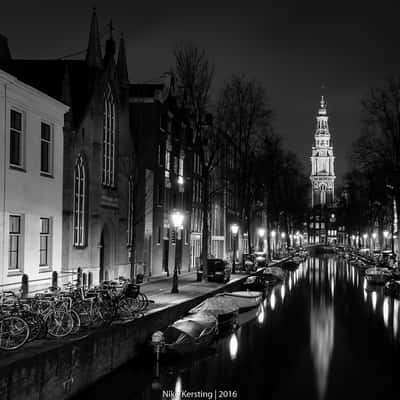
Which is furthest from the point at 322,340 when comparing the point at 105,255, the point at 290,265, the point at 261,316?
the point at 290,265

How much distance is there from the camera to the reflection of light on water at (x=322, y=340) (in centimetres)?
2445

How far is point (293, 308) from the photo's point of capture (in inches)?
1763

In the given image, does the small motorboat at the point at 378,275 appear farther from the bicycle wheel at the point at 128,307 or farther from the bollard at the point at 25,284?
the bollard at the point at 25,284

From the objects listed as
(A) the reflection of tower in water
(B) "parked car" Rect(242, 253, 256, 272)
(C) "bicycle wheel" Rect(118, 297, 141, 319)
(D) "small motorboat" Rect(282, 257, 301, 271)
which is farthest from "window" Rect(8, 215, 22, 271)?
(D) "small motorboat" Rect(282, 257, 301, 271)

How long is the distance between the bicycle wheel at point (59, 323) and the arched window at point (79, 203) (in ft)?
50.5

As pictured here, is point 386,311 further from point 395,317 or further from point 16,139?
point 16,139

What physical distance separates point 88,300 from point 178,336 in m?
4.24

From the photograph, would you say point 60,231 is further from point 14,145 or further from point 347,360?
point 347,360

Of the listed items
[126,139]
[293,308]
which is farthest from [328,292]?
[126,139]

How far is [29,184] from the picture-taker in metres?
28.7

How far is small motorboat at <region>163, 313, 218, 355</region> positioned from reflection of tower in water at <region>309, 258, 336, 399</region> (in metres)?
4.51

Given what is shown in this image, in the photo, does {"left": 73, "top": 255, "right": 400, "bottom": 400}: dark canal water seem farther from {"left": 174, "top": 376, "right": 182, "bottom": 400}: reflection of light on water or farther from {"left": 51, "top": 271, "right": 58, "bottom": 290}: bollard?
{"left": 51, "top": 271, "right": 58, "bottom": 290}: bollard

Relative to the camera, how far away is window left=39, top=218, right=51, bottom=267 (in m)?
30.3

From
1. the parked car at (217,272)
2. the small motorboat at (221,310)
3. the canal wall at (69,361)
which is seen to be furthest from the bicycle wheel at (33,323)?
the parked car at (217,272)
